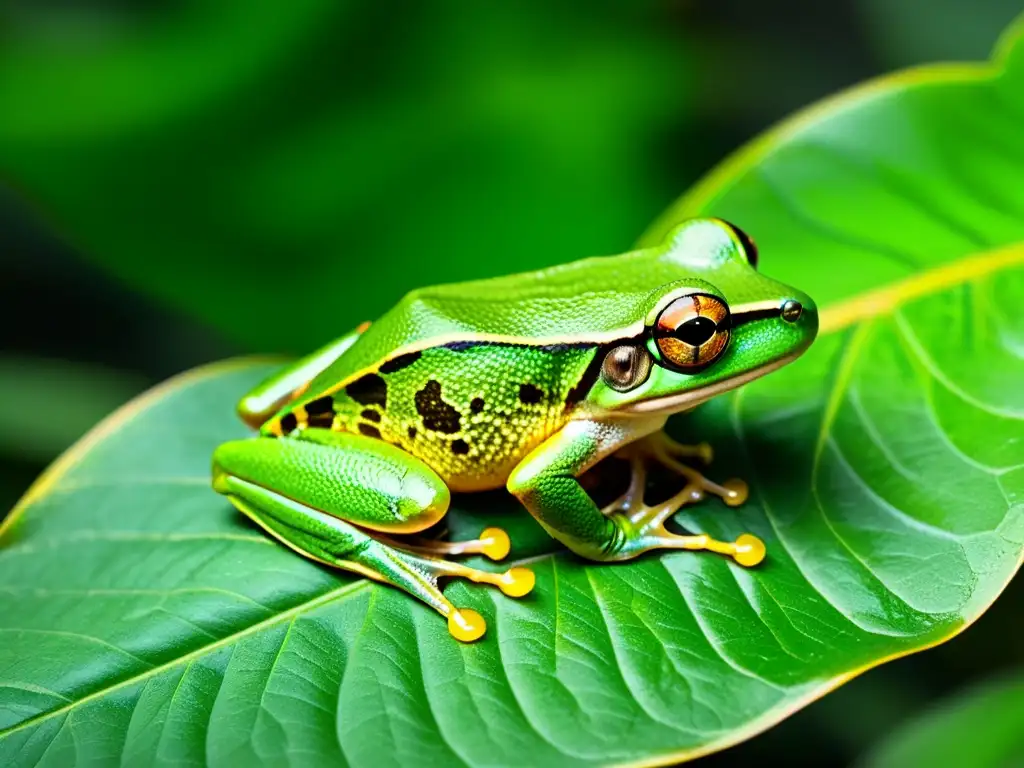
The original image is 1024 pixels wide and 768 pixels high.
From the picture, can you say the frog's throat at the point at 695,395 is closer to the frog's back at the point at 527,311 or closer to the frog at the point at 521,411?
the frog at the point at 521,411

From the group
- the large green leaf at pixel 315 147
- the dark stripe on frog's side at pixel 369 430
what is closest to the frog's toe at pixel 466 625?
the dark stripe on frog's side at pixel 369 430

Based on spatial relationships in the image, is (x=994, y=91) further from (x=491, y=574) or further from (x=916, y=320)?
(x=491, y=574)

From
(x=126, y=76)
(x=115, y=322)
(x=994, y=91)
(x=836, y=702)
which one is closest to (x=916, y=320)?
(x=994, y=91)

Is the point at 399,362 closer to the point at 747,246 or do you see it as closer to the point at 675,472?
the point at 675,472

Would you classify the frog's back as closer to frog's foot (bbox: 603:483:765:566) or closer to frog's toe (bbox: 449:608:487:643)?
frog's foot (bbox: 603:483:765:566)

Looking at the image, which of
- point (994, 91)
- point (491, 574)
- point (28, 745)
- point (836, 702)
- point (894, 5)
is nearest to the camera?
point (28, 745)

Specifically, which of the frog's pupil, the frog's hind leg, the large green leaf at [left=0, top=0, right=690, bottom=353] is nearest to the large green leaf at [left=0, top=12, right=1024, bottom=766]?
the frog's hind leg

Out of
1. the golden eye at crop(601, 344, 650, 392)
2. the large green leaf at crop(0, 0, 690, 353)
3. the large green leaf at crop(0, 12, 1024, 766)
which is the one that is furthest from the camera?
the large green leaf at crop(0, 0, 690, 353)
